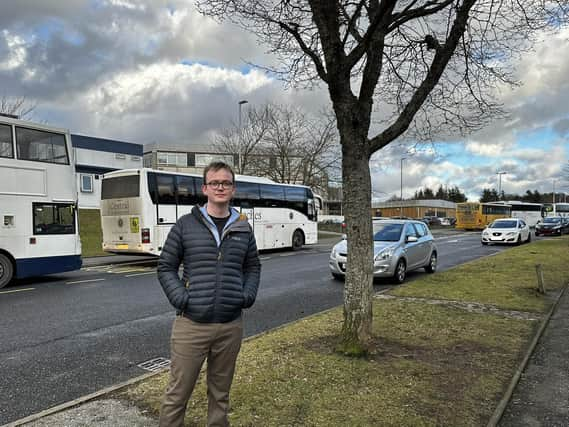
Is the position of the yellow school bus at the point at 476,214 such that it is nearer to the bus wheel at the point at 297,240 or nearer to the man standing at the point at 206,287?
the bus wheel at the point at 297,240

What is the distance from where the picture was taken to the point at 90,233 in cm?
2958

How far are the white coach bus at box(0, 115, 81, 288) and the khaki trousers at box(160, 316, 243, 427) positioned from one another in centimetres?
1034

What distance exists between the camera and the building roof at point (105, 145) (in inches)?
1622

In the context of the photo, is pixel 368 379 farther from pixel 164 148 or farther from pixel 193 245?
pixel 164 148

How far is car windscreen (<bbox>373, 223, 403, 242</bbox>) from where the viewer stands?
12547 millimetres

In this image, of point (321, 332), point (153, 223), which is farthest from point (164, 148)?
point (321, 332)

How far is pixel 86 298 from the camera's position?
32.6ft

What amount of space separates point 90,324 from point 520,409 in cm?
613

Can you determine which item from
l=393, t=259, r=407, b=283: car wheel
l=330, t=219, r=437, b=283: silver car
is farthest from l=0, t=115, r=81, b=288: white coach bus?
l=393, t=259, r=407, b=283: car wheel

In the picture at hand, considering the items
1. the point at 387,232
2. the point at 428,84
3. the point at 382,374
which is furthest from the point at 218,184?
the point at 387,232

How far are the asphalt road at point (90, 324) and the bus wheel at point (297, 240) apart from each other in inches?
385

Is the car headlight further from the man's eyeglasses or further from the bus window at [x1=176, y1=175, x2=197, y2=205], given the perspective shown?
the man's eyeglasses

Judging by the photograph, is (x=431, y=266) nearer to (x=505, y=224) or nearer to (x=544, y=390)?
(x=544, y=390)

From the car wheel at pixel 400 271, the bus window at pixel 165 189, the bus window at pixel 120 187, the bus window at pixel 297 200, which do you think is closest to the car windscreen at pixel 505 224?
the bus window at pixel 297 200
